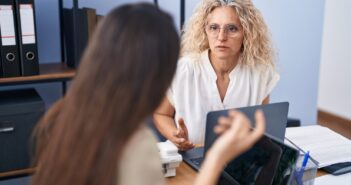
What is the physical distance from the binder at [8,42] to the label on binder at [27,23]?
0.11ft

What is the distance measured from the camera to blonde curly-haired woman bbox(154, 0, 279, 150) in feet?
5.51

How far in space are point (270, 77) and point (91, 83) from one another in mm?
1355

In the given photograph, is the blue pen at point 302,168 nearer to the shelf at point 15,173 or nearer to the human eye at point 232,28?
the human eye at point 232,28

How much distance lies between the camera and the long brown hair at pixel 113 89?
0.57 meters

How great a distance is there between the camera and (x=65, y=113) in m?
0.61

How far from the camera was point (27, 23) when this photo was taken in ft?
5.72

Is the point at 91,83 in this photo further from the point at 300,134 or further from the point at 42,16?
the point at 42,16

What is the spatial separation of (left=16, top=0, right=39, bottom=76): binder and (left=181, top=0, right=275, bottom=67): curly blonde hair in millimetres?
673

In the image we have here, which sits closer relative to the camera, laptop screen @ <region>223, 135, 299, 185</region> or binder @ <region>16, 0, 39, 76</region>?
laptop screen @ <region>223, 135, 299, 185</region>

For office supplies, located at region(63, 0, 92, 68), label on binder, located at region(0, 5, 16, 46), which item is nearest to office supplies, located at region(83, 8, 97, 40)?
office supplies, located at region(63, 0, 92, 68)

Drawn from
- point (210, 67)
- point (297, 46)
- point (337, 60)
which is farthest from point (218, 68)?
point (337, 60)

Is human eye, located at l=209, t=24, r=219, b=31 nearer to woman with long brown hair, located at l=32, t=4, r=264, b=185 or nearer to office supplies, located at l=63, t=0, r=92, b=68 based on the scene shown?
office supplies, located at l=63, t=0, r=92, b=68

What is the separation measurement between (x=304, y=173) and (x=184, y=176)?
1.27 ft

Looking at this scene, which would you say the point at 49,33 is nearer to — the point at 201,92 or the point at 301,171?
the point at 201,92
